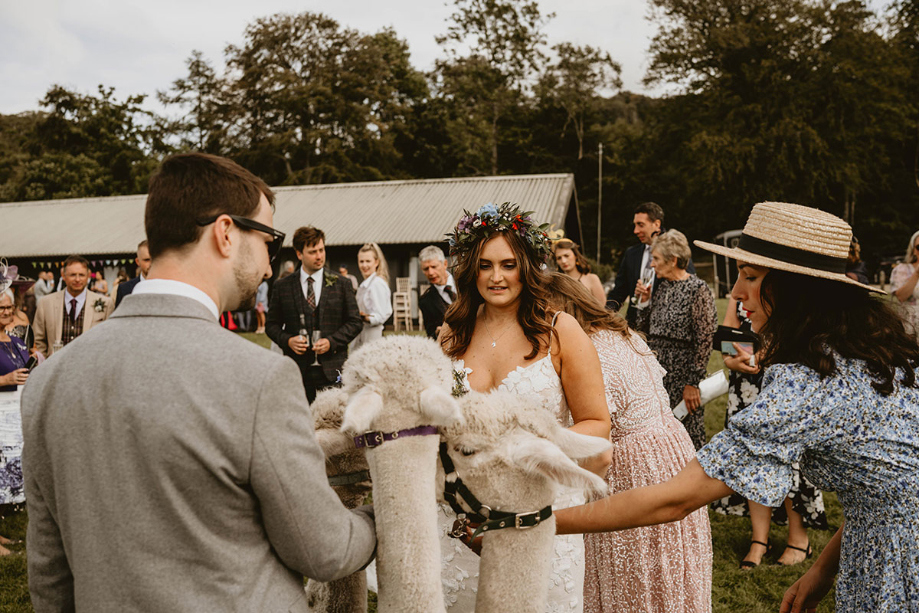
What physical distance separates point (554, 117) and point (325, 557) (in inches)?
1803

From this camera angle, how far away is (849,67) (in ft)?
102

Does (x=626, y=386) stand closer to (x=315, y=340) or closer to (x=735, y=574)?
(x=735, y=574)

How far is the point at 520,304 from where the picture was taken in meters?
3.10

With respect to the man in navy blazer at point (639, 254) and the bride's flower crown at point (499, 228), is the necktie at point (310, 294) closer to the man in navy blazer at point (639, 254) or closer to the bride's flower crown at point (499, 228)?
the man in navy blazer at point (639, 254)

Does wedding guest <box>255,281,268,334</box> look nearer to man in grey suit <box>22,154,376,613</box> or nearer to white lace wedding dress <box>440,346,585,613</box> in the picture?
white lace wedding dress <box>440,346,585,613</box>

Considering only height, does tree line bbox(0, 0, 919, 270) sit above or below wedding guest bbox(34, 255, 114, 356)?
above

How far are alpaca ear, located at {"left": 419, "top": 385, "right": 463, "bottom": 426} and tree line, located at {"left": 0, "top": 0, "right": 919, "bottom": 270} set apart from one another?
3395cm

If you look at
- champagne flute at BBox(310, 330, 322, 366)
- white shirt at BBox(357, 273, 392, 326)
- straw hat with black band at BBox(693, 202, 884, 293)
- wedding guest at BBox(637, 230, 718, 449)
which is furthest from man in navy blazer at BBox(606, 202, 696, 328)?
straw hat with black band at BBox(693, 202, 884, 293)

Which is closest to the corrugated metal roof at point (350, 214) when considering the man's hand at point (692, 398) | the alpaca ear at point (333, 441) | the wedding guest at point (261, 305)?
the wedding guest at point (261, 305)

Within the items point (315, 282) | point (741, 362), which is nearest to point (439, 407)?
point (741, 362)

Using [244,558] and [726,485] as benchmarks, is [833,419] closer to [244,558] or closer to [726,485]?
[726,485]

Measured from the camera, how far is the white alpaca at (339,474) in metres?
1.86

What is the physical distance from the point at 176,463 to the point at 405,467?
562mm

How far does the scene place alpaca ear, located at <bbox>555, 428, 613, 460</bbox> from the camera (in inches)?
67.2
